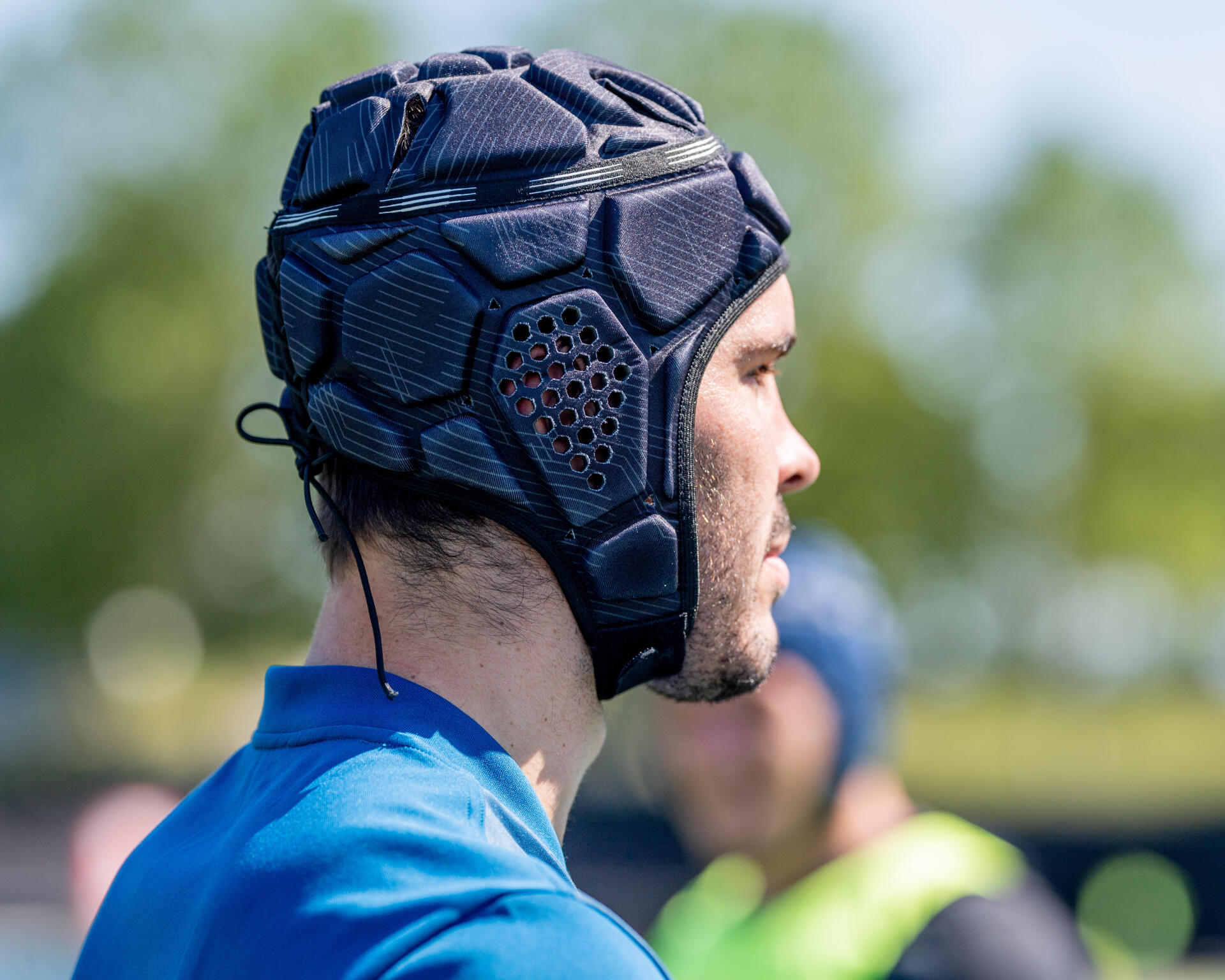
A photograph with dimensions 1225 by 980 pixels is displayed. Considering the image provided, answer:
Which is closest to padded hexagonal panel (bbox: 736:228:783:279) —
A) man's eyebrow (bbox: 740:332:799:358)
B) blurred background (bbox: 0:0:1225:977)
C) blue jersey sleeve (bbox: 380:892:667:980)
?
man's eyebrow (bbox: 740:332:799:358)

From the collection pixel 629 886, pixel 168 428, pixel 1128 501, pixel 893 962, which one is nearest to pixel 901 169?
pixel 1128 501

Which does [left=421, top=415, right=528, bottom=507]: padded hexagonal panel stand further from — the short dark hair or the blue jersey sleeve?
the blue jersey sleeve

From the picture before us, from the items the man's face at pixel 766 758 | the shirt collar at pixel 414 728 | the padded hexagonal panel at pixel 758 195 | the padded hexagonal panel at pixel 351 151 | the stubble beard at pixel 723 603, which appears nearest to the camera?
the shirt collar at pixel 414 728

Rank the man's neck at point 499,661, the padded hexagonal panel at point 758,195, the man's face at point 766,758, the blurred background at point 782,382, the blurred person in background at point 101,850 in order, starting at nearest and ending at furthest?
the man's neck at point 499,661 < the padded hexagonal panel at point 758,195 < the man's face at point 766,758 < the blurred person in background at point 101,850 < the blurred background at point 782,382

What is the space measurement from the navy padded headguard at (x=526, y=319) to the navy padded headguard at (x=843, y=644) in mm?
2160

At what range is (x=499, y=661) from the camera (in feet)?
6.29

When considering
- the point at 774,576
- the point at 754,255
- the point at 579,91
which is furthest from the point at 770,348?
the point at 579,91

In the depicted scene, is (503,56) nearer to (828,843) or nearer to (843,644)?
(843,644)

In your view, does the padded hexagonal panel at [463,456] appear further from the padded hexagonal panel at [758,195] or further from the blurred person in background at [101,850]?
the blurred person in background at [101,850]

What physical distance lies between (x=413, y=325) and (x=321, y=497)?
1.14 feet

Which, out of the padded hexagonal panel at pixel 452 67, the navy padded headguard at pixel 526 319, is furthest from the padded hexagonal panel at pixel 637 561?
the padded hexagonal panel at pixel 452 67

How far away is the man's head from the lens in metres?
4.11

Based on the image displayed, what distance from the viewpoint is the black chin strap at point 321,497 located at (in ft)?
6.03

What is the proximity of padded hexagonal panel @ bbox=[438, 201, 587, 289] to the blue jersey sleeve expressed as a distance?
943mm
